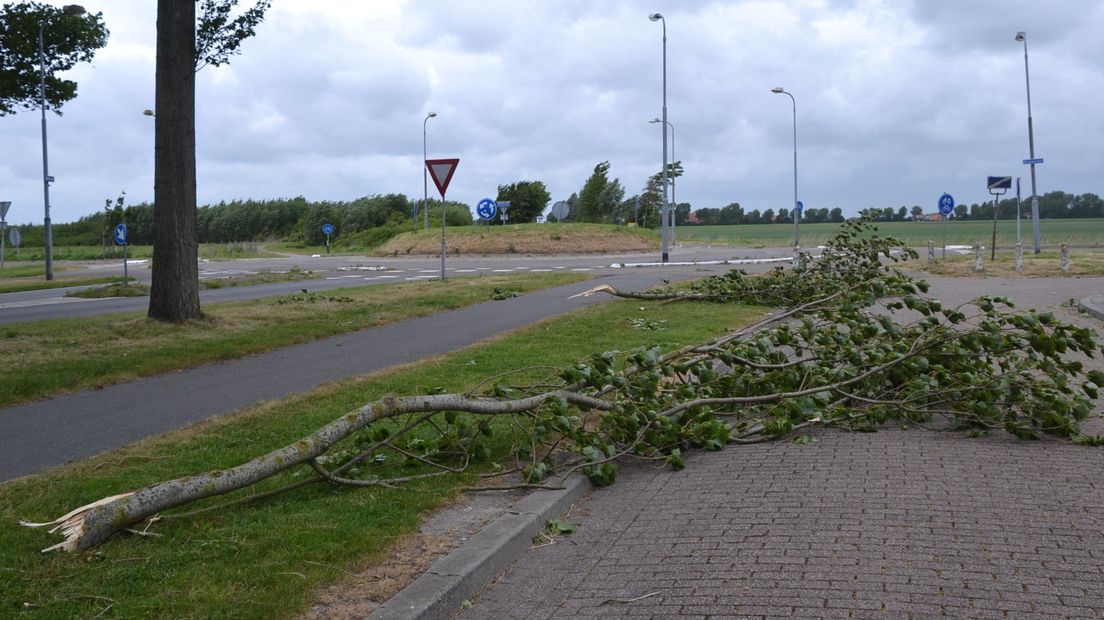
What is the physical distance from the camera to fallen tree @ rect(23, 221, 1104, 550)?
625 cm

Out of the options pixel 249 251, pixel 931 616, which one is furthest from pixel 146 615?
pixel 249 251

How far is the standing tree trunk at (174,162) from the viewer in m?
13.8

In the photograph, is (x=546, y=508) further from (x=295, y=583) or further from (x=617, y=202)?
(x=617, y=202)

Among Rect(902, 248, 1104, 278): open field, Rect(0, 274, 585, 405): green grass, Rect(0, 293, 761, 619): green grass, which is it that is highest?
Rect(902, 248, 1104, 278): open field

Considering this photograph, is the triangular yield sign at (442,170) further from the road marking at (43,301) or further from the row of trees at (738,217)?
the row of trees at (738,217)

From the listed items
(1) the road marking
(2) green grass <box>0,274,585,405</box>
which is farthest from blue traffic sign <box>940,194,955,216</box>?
(1) the road marking

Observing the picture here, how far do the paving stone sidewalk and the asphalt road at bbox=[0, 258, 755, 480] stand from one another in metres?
3.89

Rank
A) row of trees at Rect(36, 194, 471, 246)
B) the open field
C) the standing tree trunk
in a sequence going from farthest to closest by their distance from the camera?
→ row of trees at Rect(36, 194, 471, 246), the open field, the standing tree trunk

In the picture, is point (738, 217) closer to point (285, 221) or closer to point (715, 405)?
point (285, 221)

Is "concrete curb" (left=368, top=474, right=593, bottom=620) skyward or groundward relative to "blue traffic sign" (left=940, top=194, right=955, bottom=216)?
groundward

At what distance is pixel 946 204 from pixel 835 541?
3946 centimetres

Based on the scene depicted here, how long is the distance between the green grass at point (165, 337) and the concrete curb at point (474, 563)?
6048 millimetres

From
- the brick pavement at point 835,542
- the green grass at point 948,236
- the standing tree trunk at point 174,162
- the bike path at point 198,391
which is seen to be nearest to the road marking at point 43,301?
the standing tree trunk at point 174,162

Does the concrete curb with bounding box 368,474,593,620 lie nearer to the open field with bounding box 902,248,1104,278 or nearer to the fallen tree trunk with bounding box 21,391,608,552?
the fallen tree trunk with bounding box 21,391,608,552
